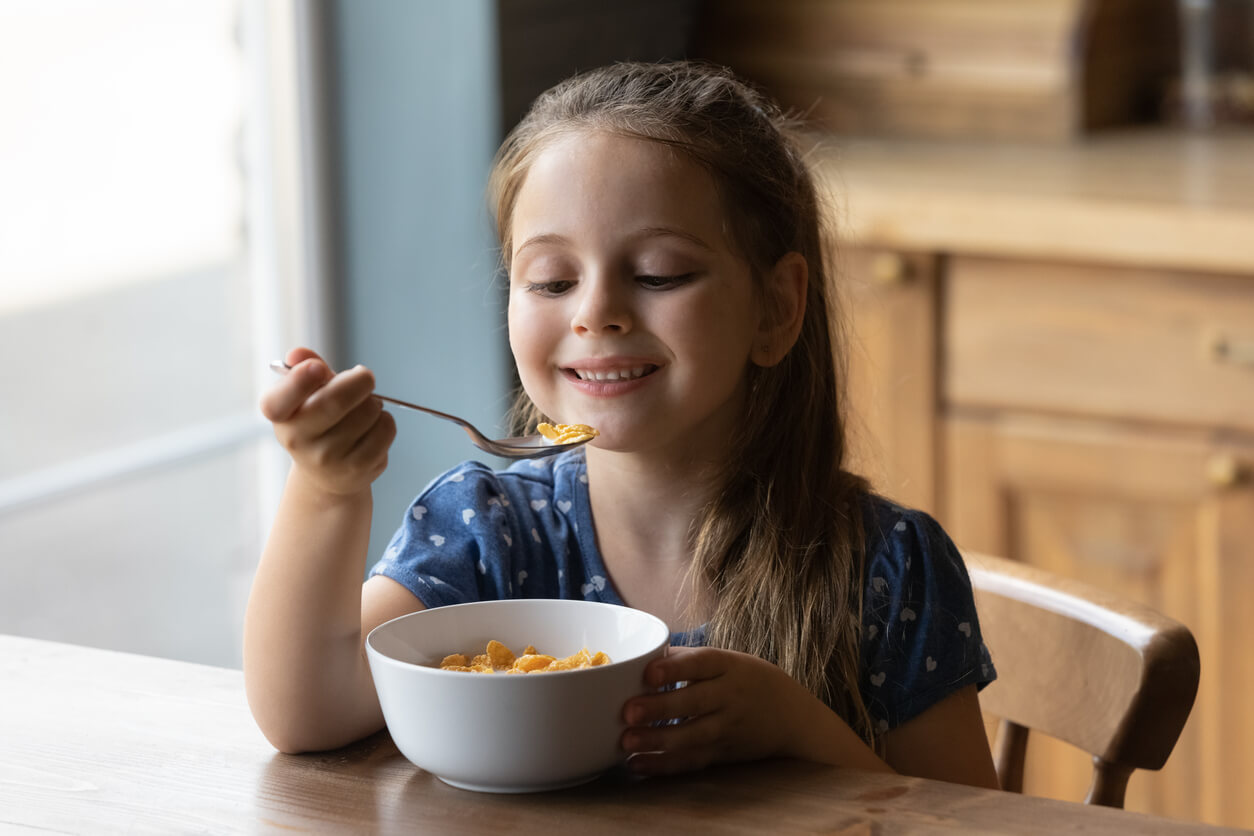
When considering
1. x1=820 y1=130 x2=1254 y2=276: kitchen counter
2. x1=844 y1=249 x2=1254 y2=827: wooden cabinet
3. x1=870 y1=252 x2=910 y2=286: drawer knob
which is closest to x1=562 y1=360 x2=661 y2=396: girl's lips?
x1=820 y1=130 x2=1254 y2=276: kitchen counter

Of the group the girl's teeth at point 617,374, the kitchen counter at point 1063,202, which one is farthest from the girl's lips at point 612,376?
the kitchen counter at point 1063,202

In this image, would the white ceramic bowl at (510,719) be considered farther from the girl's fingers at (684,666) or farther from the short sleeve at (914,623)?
the short sleeve at (914,623)

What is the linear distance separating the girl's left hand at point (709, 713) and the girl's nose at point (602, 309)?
0.22 m

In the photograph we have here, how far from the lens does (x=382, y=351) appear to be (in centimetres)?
203

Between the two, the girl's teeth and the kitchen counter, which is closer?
the girl's teeth

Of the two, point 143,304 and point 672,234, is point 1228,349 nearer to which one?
point 672,234

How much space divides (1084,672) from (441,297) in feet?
3.98

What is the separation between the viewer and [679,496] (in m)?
1.00

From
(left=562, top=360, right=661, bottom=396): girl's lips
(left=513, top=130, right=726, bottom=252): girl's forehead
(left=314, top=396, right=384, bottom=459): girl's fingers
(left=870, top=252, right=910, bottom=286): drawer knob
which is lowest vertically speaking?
(left=870, top=252, right=910, bottom=286): drawer knob

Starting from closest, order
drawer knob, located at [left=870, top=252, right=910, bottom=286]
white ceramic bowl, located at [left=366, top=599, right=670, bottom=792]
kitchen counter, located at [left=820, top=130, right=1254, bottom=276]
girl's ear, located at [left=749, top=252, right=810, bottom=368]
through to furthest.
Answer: white ceramic bowl, located at [left=366, top=599, right=670, bottom=792] < girl's ear, located at [left=749, top=252, right=810, bottom=368] < kitchen counter, located at [left=820, top=130, right=1254, bottom=276] < drawer knob, located at [left=870, top=252, right=910, bottom=286]

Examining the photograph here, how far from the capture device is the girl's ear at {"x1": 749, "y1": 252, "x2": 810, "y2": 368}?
39.7 inches

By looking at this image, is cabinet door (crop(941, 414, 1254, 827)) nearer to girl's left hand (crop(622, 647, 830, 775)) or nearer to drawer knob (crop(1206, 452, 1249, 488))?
drawer knob (crop(1206, 452, 1249, 488))

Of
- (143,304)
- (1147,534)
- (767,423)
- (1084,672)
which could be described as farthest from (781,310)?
(143,304)

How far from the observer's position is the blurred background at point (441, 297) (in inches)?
68.9
